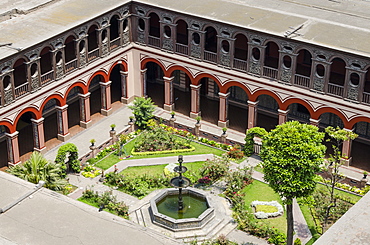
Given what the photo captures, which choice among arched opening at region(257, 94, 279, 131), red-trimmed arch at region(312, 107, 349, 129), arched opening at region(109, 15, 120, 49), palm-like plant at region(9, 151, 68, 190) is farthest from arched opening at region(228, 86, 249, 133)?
palm-like plant at region(9, 151, 68, 190)

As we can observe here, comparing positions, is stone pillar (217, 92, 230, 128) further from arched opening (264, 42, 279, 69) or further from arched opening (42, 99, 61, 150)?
arched opening (42, 99, 61, 150)

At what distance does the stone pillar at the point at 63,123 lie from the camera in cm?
Answer: 5562

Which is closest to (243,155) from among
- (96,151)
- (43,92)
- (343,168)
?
(343,168)

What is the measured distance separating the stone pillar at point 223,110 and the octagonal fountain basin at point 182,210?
12339 mm

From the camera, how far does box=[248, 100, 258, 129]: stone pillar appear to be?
5688 centimetres

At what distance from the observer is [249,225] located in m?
46.2

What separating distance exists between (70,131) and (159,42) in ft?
33.8

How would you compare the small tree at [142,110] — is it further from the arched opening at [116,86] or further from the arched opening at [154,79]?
the arched opening at [154,79]

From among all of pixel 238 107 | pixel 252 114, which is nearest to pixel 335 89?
pixel 252 114

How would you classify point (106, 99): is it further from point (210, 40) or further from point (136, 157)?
point (210, 40)

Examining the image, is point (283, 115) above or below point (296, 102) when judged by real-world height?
below

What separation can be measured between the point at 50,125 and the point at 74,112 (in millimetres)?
2923

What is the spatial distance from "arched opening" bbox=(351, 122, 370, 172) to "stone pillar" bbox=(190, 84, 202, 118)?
42.0 feet

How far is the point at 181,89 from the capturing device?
65.6 metres
